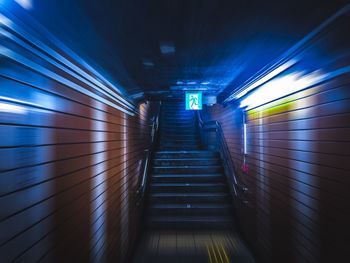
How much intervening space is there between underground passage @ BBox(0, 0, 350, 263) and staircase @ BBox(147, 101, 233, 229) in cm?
77

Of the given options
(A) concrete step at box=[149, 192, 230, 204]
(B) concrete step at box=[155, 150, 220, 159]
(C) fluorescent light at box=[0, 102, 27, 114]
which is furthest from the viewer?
(B) concrete step at box=[155, 150, 220, 159]

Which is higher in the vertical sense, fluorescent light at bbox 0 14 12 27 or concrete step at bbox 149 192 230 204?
fluorescent light at bbox 0 14 12 27

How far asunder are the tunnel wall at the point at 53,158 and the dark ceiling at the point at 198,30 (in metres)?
0.47

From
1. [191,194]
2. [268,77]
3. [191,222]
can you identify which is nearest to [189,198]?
[191,194]

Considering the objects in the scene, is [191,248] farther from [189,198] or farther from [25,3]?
[25,3]

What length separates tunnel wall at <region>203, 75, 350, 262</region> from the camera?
2.17m

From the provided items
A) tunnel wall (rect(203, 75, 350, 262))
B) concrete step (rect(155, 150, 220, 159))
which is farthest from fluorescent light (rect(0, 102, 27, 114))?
concrete step (rect(155, 150, 220, 159))

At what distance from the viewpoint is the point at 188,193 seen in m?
6.61

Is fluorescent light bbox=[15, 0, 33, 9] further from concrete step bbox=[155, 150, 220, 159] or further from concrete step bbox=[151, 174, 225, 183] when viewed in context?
concrete step bbox=[155, 150, 220, 159]

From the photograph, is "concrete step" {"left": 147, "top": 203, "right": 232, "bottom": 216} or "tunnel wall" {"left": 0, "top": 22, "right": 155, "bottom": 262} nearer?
"tunnel wall" {"left": 0, "top": 22, "right": 155, "bottom": 262}

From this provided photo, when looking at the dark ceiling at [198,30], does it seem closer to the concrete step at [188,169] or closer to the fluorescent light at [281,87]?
the fluorescent light at [281,87]

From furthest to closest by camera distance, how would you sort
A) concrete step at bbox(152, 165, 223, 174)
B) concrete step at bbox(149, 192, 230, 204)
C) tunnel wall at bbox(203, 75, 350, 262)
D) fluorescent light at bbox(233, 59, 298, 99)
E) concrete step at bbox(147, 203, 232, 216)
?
concrete step at bbox(152, 165, 223, 174) → concrete step at bbox(149, 192, 230, 204) → concrete step at bbox(147, 203, 232, 216) → fluorescent light at bbox(233, 59, 298, 99) → tunnel wall at bbox(203, 75, 350, 262)

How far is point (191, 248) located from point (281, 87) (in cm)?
337

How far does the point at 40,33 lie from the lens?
6.07 feet
